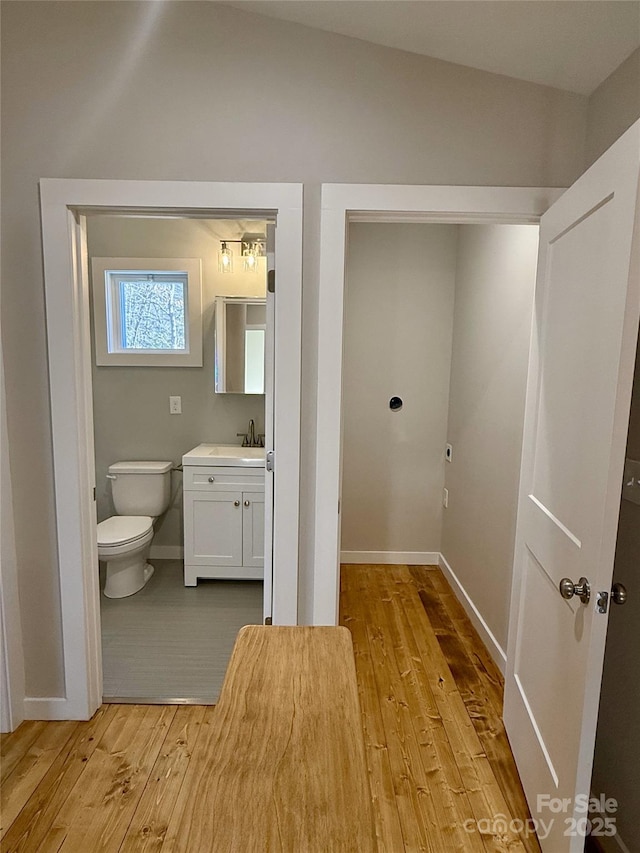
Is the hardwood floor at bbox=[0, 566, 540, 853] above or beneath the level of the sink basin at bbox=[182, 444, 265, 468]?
beneath

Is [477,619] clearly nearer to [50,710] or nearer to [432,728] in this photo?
[432,728]

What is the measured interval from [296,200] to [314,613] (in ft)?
4.99

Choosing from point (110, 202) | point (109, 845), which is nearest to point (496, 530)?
point (109, 845)

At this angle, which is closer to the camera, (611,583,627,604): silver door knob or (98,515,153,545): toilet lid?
(611,583,627,604): silver door knob

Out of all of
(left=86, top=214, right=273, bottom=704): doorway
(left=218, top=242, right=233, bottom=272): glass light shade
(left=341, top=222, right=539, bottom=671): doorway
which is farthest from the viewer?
(left=218, top=242, right=233, bottom=272): glass light shade

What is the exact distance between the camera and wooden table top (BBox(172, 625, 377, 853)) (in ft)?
2.30

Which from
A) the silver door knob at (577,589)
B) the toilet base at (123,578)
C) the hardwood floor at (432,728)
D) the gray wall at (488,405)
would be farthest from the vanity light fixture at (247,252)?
the silver door knob at (577,589)

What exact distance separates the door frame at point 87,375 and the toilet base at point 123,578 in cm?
98

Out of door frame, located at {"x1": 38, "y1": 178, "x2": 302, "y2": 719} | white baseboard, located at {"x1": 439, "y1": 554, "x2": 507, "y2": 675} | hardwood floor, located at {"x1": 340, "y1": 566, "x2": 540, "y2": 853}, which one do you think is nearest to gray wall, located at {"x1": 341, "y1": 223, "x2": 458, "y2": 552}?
white baseboard, located at {"x1": 439, "y1": 554, "x2": 507, "y2": 675}

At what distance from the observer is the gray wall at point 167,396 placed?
3.15 m

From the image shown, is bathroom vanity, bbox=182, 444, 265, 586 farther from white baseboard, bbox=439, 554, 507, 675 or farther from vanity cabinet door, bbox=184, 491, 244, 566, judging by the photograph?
white baseboard, bbox=439, 554, 507, 675

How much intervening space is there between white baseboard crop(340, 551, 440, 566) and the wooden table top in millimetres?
2316

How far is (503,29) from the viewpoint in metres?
1.40

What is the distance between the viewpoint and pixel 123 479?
3100 mm
